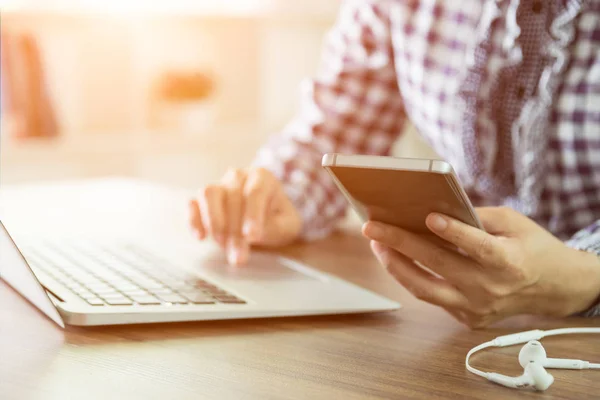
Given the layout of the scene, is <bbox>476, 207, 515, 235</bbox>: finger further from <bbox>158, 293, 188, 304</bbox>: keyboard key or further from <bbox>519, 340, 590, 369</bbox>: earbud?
<bbox>158, 293, 188, 304</bbox>: keyboard key

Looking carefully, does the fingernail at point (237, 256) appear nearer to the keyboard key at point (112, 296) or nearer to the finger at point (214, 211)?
the finger at point (214, 211)

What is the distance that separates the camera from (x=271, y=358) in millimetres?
609

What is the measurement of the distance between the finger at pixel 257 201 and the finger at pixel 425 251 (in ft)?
1.05

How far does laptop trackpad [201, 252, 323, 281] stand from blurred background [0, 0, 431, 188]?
142cm

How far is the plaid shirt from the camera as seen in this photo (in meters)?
0.98

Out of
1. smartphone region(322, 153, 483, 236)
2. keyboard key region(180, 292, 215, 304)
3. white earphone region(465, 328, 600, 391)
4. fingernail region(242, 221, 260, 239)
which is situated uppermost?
smartphone region(322, 153, 483, 236)

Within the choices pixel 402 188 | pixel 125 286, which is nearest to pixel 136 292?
pixel 125 286

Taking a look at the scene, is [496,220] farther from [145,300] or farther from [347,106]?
[347,106]

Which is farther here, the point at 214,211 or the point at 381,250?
the point at 214,211

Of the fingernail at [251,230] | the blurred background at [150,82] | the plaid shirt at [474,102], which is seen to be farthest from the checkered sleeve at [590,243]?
the blurred background at [150,82]

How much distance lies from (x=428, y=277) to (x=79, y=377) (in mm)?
317

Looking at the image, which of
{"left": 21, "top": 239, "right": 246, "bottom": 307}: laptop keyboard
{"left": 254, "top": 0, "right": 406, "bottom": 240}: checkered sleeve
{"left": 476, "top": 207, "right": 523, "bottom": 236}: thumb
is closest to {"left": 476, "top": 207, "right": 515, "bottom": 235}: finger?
{"left": 476, "top": 207, "right": 523, "bottom": 236}: thumb

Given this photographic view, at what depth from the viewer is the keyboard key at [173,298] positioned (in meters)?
0.69

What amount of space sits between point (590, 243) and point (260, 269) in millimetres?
357
